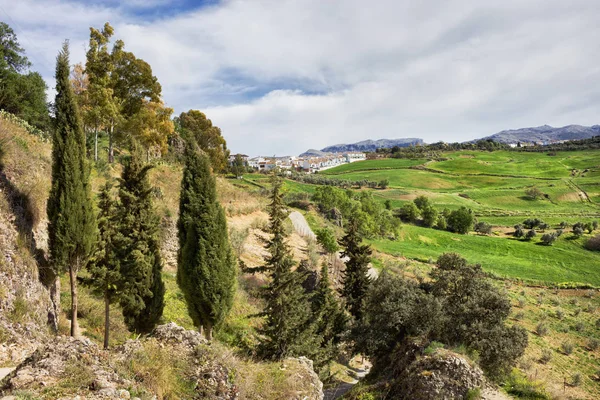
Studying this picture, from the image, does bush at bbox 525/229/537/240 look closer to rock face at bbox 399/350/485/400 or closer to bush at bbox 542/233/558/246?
bush at bbox 542/233/558/246

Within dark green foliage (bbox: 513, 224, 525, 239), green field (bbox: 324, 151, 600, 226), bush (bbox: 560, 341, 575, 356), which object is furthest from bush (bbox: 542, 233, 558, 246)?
bush (bbox: 560, 341, 575, 356)

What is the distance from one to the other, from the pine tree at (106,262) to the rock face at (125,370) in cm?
649

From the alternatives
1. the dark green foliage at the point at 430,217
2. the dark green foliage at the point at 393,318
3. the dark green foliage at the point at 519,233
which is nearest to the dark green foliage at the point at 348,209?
the dark green foliage at the point at 430,217

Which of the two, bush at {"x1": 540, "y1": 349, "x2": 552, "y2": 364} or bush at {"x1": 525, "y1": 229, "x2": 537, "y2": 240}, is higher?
bush at {"x1": 540, "y1": 349, "x2": 552, "y2": 364}

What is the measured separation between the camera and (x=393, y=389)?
1354 cm

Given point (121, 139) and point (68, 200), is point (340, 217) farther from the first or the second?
point (68, 200)

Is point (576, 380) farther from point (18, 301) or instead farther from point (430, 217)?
point (430, 217)

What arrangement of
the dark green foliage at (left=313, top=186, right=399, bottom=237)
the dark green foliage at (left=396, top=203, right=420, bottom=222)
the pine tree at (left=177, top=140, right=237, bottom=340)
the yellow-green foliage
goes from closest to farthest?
1. the yellow-green foliage
2. the pine tree at (left=177, top=140, right=237, bottom=340)
3. the dark green foliage at (left=313, top=186, right=399, bottom=237)
4. the dark green foliage at (left=396, top=203, right=420, bottom=222)

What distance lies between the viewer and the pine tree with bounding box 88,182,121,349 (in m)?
12.6

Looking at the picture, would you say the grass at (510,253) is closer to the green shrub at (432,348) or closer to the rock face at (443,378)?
the green shrub at (432,348)

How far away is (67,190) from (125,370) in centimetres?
764

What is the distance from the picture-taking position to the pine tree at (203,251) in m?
13.5

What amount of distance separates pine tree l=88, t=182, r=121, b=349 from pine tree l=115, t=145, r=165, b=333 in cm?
26

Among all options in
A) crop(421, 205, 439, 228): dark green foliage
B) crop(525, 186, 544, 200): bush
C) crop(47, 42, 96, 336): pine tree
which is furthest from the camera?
crop(525, 186, 544, 200): bush
